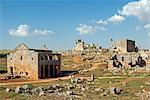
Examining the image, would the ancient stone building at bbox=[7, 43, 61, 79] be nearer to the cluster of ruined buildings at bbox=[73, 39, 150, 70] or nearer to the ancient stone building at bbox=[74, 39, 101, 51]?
the cluster of ruined buildings at bbox=[73, 39, 150, 70]

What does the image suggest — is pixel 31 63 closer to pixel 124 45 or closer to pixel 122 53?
pixel 122 53

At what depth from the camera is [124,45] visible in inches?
3745

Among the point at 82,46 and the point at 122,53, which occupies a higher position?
the point at 82,46

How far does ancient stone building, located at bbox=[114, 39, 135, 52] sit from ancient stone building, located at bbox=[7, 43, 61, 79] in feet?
114

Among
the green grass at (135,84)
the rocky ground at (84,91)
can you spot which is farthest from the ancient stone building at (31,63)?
the green grass at (135,84)

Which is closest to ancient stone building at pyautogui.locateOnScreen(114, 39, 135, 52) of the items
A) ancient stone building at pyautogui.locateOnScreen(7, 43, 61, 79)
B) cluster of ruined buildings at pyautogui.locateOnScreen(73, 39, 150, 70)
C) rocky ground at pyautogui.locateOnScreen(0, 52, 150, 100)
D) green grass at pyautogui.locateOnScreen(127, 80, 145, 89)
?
cluster of ruined buildings at pyautogui.locateOnScreen(73, 39, 150, 70)

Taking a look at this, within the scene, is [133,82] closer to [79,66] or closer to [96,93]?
[96,93]

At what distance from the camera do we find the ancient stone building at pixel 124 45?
94562 mm

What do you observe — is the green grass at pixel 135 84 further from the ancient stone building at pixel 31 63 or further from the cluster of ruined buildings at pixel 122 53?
the ancient stone building at pixel 31 63

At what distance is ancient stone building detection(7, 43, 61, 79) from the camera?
59812 millimetres

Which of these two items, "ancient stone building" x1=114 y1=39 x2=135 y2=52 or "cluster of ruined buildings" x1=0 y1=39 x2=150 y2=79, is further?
"ancient stone building" x1=114 y1=39 x2=135 y2=52

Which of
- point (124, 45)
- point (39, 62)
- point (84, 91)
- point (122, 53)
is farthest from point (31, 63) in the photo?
point (124, 45)

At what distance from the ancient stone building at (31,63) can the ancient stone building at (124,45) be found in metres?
34.8

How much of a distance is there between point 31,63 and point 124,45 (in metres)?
41.4
